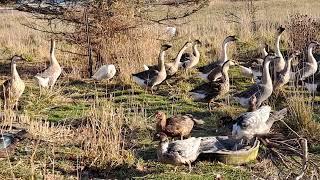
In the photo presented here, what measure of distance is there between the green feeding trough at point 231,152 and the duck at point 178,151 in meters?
0.16

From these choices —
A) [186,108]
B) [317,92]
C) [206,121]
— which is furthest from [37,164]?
[317,92]

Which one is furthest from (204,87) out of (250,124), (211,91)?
(250,124)

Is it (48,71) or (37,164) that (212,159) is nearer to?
(37,164)

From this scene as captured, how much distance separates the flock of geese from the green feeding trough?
10 cm

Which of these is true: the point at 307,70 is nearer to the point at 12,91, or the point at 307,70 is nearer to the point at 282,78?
the point at 282,78

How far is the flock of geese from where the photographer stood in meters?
7.73

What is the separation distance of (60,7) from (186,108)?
15.9ft

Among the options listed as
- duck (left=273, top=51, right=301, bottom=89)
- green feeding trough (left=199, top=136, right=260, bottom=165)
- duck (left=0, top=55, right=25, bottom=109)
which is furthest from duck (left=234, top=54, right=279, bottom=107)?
duck (left=0, top=55, right=25, bottom=109)

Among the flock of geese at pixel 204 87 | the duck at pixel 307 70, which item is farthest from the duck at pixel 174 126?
the duck at pixel 307 70

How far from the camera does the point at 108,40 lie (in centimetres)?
1480

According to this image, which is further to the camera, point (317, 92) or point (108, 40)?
point (108, 40)

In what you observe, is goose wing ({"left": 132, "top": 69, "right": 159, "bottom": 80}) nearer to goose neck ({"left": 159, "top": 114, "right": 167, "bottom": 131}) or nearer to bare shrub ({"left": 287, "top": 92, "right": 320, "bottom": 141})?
goose neck ({"left": 159, "top": 114, "right": 167, "bottom": 131})

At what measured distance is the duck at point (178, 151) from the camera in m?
7.50

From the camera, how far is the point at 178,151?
296 inches
